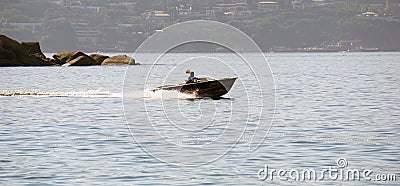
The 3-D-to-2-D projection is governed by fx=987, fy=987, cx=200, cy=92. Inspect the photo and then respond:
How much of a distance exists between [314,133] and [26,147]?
367 inches

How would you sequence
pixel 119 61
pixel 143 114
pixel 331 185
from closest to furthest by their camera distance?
pixel 331 185 → pixel 143 114 → pixel 119 61

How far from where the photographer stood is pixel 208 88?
46.9 meters

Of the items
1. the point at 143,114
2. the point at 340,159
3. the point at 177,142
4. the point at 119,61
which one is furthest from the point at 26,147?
the point at 119,61

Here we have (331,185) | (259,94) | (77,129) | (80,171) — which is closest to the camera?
(331,185)

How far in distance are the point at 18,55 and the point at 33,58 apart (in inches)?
136

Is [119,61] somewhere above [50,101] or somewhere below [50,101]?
below

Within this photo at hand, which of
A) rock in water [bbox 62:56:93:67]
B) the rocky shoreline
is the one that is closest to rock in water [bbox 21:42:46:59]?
the rocky shoreline

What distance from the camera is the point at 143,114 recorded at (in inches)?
1594

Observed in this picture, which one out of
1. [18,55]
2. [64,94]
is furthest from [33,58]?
[64,94]

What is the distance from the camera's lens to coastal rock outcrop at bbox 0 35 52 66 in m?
91.5

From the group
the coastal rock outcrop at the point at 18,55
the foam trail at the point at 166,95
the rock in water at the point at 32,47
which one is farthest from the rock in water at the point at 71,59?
the foam trail at the point at 166,95

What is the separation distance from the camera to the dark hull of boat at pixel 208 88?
46.8m

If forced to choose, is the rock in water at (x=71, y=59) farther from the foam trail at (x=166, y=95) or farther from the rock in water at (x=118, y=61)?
the foam trail at (x=166, y=95)

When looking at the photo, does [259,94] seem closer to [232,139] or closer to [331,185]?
[232,139]
